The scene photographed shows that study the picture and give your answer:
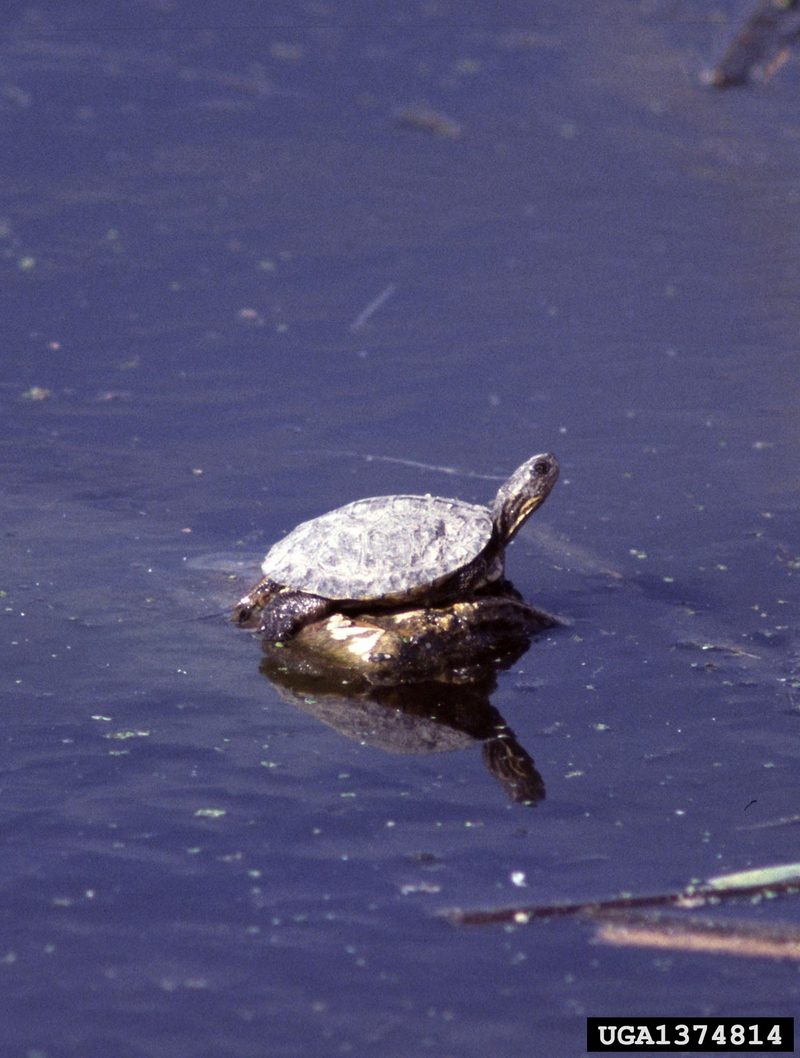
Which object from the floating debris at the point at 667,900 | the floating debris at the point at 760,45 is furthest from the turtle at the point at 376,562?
the floating debris at the point at 760,45

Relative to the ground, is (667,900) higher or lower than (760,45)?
lower

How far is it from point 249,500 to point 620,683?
2.32 m

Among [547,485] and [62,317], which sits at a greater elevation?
[547,485]

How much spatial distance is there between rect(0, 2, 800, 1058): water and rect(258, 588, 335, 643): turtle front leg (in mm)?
213

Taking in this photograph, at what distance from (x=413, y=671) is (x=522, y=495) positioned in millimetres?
977

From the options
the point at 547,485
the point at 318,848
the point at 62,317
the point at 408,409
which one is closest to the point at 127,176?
the point at 62,317

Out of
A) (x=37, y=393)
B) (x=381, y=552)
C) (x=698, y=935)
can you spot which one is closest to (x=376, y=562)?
(x=381, y=552)

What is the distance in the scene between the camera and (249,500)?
7.14 metres

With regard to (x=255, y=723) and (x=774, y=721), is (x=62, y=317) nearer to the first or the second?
(x=255, y=723)

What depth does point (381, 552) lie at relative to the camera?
5848 millimetres

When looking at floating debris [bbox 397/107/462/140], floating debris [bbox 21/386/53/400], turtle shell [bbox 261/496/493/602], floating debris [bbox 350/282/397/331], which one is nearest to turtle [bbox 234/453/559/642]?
turtle shell [bbox 261/496/493/602]

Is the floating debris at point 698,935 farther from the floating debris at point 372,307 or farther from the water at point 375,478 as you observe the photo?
the floating debris at point 372,307

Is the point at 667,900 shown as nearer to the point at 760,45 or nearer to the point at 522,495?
the point at 522,495

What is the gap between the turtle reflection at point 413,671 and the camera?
5285 millimetres
